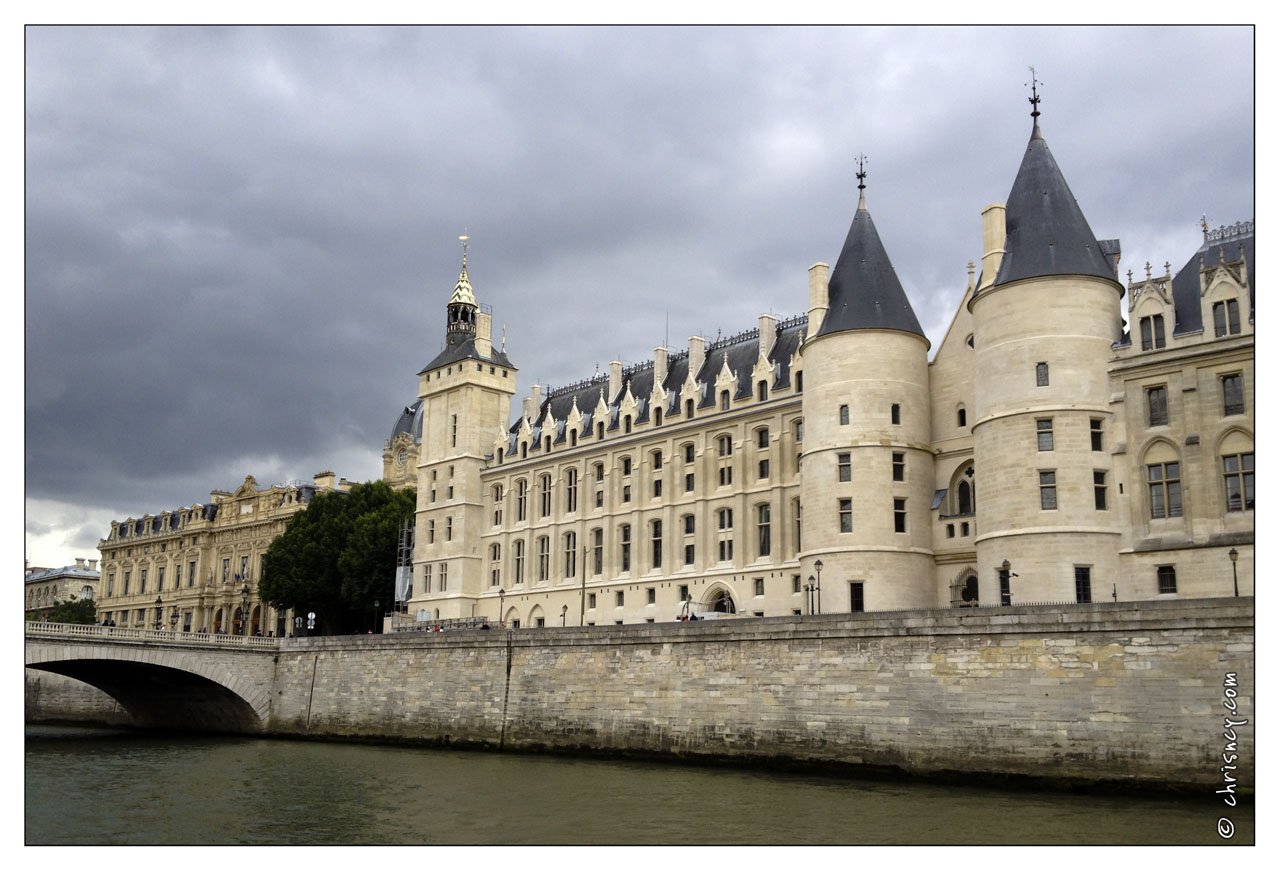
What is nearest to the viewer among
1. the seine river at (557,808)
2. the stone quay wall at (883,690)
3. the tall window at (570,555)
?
the seine river at (557,808)

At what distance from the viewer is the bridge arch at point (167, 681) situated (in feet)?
177

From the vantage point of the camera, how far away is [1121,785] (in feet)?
102

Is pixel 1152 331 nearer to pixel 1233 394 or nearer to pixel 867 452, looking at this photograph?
pixel 1233 394

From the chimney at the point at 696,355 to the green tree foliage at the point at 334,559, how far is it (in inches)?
957

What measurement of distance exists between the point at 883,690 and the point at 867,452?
15.2 meters

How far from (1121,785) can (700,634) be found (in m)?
15.7

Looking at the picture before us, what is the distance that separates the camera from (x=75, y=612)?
374 ft

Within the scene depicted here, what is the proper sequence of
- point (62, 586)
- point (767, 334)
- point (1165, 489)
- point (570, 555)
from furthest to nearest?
point (62, 586)
point (570, 555)
point (767, 334)
point (1165, 489)

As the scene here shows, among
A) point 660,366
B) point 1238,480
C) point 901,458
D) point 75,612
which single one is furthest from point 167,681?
point 75,612

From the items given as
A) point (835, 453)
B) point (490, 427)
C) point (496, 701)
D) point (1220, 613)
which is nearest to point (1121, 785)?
point (1220, 613)

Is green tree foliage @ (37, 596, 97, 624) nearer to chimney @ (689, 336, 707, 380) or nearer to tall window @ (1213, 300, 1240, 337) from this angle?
chimney @ (689, 336, 707, 380)

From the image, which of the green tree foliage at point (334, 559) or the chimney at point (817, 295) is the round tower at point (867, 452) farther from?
the green tree foliage at point (334, 559)

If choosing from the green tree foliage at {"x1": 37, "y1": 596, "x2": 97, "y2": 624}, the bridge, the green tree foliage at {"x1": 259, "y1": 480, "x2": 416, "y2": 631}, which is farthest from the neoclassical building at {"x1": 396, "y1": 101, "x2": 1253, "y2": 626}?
the green tree foliage at {"x1": 37, "y1": 596, "x2": 97, "y2": 624}

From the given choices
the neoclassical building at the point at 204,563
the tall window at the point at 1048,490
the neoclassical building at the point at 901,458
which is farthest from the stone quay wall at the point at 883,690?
the neoclassical building at the point at 204,563
